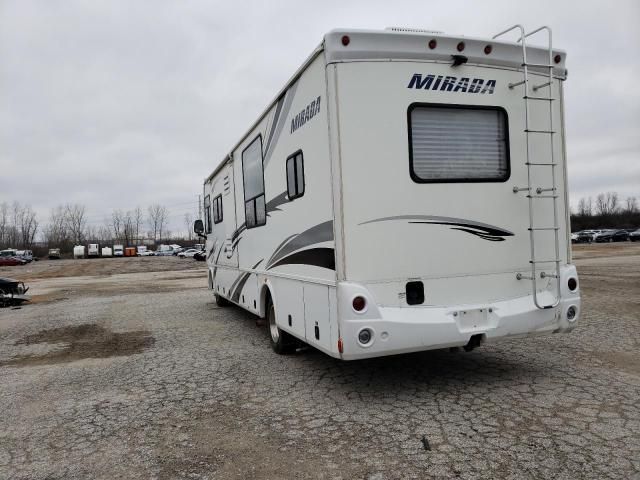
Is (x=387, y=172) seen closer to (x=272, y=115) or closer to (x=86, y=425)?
(x=272, y=115)

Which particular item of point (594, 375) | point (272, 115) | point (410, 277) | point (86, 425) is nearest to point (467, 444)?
point (410, 277)

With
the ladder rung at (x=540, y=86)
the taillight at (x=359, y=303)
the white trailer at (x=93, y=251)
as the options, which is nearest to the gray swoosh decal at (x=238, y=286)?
the taillight at (x=359, y=303)

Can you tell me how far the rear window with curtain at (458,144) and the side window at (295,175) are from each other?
124cm

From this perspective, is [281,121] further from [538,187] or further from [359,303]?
[538,187]

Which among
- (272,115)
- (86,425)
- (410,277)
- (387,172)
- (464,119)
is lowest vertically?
(86,425)

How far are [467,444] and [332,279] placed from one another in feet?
5.73

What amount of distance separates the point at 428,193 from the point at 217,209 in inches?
260

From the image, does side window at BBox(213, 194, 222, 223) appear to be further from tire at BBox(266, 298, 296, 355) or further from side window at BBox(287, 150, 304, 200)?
side window at BBox(287, 150, 304, 200)

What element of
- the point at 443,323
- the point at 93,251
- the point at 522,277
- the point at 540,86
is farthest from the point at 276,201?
the point at 93,251

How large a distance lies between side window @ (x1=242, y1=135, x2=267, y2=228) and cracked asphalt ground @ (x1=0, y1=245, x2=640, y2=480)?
6.20 ft

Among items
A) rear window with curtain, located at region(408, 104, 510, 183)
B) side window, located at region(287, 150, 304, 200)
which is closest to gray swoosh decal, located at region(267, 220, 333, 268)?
side window, located at region(287, 150, 304, 200)

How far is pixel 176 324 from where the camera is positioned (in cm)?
1009

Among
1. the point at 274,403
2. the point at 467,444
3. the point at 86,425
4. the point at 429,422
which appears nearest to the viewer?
the point at 467,444

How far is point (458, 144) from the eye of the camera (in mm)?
4965
